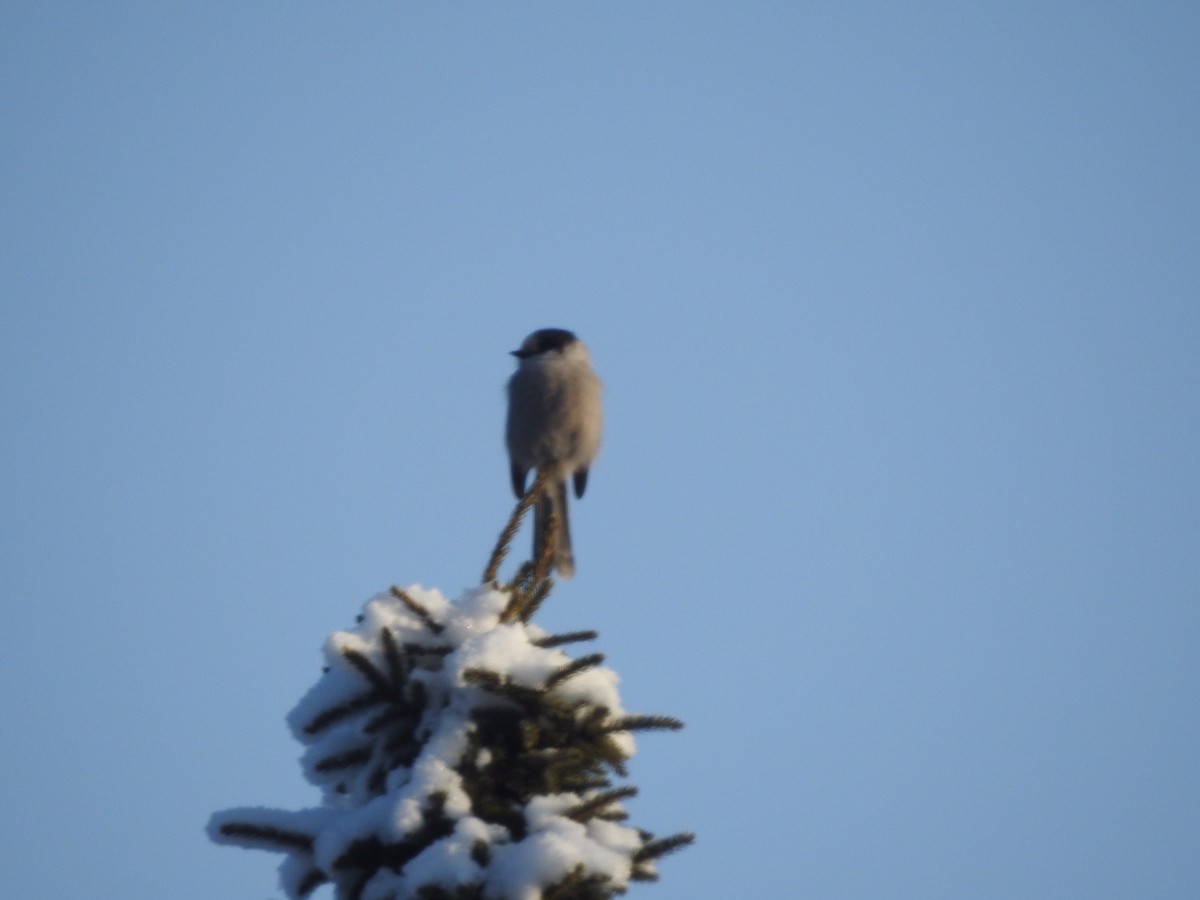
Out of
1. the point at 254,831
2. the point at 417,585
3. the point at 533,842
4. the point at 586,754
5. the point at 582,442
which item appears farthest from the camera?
the point at 582,442

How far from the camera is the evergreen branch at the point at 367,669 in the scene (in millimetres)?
2451

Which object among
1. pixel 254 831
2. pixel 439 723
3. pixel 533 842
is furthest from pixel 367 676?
pixel 533 842

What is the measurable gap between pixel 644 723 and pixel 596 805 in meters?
0.22

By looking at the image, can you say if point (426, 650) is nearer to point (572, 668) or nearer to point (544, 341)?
point (572, 668)

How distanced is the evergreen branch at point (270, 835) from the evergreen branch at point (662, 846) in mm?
656

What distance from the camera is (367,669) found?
2461 mm

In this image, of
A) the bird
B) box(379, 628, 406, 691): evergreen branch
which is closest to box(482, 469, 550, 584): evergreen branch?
box(379, 628, 406, 691): evergreen branch

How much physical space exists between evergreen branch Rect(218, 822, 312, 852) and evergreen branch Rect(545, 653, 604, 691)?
1.82 feet

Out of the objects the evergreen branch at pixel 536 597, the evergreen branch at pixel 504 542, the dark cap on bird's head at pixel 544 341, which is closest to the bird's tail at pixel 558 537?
the dark cap on bird's head at pixel 544 341

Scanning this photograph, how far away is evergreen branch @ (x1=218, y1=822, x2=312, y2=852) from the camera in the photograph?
226 cm

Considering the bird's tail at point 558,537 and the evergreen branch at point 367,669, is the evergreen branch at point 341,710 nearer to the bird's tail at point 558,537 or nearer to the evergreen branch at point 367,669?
the evergreen branch at point 367,669

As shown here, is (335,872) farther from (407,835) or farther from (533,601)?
(533,601)

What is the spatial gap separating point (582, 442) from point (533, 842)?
469 cm

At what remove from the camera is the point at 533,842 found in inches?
83.5
